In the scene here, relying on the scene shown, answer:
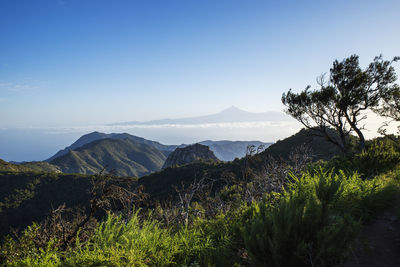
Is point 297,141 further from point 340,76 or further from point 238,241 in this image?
point 238,241

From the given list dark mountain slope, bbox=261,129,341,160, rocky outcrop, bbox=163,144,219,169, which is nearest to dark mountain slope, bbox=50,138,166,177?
rocky outcrop, bbox=163,144,219,169

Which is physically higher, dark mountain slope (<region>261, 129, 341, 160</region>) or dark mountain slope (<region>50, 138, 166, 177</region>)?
dark mountain slope (<region>261, 129, 341, 160</region>)

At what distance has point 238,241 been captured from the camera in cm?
385

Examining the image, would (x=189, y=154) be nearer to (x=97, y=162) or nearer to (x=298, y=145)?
(x=298, y=145)

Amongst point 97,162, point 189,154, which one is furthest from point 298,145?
point 97,162

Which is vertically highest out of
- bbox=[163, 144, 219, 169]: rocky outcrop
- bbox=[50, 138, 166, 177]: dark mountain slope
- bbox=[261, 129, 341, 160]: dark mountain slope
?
bbox=[261, 129, 341, 160]: dark mountain slope

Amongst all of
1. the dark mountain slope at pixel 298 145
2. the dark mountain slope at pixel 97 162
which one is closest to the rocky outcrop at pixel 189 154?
the dark mountain slope at pixel 97 162

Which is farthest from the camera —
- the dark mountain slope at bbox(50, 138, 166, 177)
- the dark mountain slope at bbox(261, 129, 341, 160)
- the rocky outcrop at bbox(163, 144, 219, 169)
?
the dark mountain slope at bbox(50, 138, 166, 177)

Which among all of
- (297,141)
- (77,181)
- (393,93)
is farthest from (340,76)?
(77,181)

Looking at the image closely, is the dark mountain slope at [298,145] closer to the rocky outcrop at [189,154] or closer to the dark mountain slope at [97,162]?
the rocky outcrop at [189,154]

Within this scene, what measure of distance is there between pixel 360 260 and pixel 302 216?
1.16 metres

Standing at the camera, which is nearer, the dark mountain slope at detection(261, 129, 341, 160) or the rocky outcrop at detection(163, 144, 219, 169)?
the dark mountain slope at detection(261, 129, 341, 160)

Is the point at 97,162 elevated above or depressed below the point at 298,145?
below

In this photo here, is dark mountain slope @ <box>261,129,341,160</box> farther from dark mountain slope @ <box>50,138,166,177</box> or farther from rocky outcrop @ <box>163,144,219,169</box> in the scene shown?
dark mountain slope @ <box>50,138,166,177</box>
